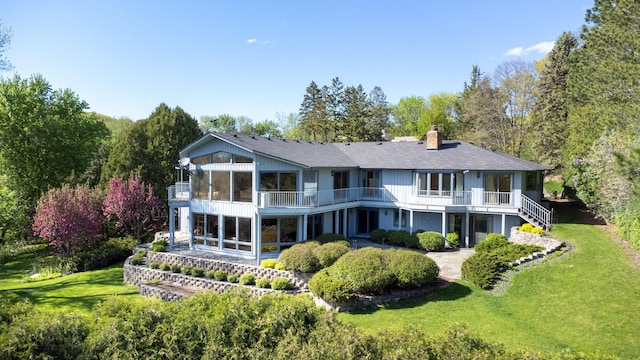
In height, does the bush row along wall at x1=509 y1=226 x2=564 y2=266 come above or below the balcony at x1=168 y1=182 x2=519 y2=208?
below

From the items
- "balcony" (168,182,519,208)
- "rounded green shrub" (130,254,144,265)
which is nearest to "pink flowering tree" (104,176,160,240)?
"balcony" (168,182,519,208)

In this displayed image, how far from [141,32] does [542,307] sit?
27.6 meters

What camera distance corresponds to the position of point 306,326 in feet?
26.2

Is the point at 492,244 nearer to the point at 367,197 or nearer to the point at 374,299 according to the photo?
the point at 367,197

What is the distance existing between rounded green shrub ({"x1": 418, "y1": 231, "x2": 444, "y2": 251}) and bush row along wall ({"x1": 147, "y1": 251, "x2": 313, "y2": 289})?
28.3 feet

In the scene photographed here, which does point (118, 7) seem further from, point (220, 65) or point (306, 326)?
point (306, 326)

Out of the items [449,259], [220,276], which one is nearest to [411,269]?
[449,259]

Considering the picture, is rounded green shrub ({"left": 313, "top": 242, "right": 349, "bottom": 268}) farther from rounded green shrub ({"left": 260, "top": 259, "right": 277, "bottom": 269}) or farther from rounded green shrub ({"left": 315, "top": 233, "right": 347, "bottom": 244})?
rounded green shrub ({"left": 315, "top": 233, "right": 347, "bottom": 244})

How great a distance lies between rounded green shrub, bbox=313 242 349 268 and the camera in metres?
18.5

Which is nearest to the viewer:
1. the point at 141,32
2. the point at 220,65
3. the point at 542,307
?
the point at 542,307

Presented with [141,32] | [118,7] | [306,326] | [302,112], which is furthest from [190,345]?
[302,112]

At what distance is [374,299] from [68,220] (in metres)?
20.9

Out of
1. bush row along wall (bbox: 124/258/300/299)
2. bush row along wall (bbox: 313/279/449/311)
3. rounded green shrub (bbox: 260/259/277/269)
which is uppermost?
rounded green shrub (bbox: 260/259/277/269)

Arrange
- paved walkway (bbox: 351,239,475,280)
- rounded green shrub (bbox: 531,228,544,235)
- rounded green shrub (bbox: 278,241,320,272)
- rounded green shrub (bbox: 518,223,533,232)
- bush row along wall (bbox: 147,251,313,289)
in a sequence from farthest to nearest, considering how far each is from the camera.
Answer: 1. rounded green shrub (bbox: 518,223,533,232)
2. rounded green shrub (bbox: 531,228,544,235)
3. paved walkway (bbox: 351,239,475,280)
4. bush row along wall (bbox: 147,251,313,289)
5. rounded green shrub (bbox: 278,241,320,272)
